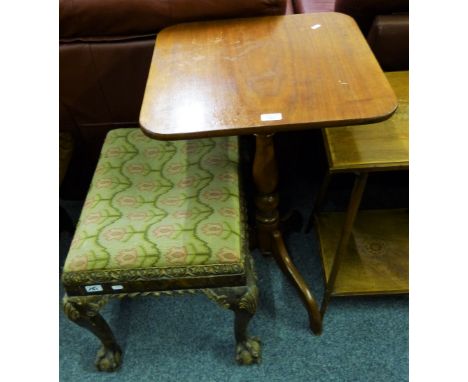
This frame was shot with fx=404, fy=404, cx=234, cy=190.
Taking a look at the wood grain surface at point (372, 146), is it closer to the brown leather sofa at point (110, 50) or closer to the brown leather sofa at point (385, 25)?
the brown leather sofa at point (385, 25)

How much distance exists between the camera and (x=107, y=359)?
117cm

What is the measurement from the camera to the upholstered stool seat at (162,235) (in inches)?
35.1

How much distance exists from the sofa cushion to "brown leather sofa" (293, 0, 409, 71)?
8.4 inches

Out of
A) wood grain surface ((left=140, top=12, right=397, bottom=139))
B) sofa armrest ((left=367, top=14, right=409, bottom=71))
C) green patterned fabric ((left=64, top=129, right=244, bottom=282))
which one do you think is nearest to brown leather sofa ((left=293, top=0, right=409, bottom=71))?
sofa armrest ((left=367, top=14, right=409, bottom=71))

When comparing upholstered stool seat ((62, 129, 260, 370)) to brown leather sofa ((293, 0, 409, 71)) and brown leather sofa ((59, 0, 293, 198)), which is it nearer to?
brown leather sofa ((59, 0, 293, 198))

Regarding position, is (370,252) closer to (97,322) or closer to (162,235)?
(162,235)

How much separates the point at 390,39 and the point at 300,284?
2.39 feet

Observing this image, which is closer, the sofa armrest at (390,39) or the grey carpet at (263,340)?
the sofa armrest at (390,39)

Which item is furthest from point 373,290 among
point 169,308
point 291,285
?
point 169,308

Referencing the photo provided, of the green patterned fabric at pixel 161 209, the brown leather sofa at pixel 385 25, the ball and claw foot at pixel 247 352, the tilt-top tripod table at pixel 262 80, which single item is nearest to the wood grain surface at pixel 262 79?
the tilt-top tripod table at pixel 262 80

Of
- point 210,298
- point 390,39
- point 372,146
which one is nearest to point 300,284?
point 210,298

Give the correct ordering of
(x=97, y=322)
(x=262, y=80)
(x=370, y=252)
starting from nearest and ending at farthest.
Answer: (x=262, y=80) → (x=97, y=322) → (x=370, y=252)

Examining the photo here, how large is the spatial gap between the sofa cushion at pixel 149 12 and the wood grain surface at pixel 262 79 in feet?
→ 0.12

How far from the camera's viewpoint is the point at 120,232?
0.92 meters
